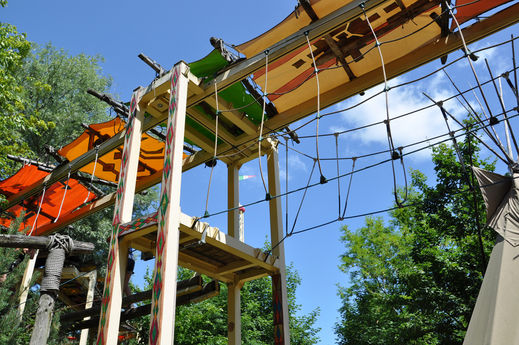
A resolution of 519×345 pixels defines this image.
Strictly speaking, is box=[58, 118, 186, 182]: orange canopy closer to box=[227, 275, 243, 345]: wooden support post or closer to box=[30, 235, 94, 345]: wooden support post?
box=[227, 275, 243, 345]: wooden support post

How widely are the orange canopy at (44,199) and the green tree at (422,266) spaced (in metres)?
10.7

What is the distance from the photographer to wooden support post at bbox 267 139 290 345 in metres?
7.26

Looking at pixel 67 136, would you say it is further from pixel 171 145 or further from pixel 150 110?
pixel 171 145

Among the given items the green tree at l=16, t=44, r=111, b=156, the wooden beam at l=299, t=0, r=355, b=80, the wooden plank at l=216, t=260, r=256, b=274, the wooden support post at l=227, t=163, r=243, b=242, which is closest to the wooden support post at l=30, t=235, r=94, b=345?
the wooden plank at l=216, t=260, r=256, b=274

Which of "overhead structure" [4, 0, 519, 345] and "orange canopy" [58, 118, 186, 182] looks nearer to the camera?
"overhead structure" [4, 0, 519, 345]

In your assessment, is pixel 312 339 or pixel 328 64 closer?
pixel 328 64

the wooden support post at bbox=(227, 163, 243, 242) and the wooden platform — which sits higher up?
the wooden support post at bbox=(227, 163, 243, 242)

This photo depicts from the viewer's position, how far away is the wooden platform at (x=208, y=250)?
21.1 ft

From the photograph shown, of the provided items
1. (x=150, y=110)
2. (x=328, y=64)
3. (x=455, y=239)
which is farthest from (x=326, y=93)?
(x=455, y=239)

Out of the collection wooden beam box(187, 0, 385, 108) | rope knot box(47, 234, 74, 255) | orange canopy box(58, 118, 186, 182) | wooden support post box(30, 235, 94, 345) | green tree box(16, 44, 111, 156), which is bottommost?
wooden support post box(30, 235, 94, 345)

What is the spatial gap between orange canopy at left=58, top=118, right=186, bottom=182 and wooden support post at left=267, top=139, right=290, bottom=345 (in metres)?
2.68

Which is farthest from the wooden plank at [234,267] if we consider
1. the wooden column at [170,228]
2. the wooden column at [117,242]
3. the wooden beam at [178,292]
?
the wooden column at [170,228]

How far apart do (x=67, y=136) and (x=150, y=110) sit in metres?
15.0

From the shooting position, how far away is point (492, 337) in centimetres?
513
